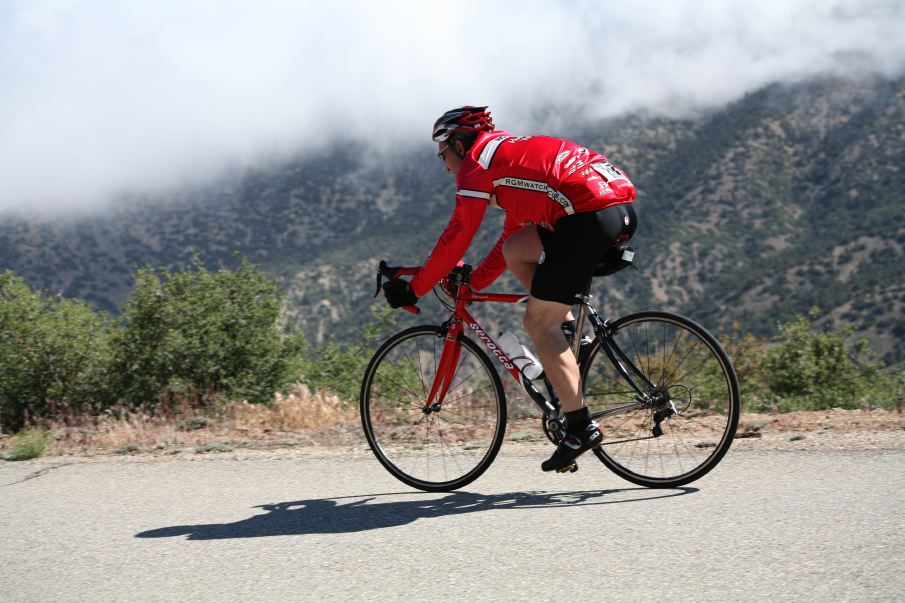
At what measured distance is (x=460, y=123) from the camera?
4.55 m

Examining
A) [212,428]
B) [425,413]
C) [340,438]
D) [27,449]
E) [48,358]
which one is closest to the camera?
[425,413]

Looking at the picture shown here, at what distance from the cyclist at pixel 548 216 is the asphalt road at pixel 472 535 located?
58 centimetres

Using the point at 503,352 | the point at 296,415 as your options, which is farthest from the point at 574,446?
the point at 296,415

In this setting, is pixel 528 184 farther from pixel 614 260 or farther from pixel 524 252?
pixel 614 260

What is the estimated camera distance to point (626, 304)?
7975cm

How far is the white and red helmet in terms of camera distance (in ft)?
14.9

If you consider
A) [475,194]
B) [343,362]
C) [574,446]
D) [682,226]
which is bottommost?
[574,446]

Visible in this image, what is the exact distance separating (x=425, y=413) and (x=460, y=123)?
1.75 m

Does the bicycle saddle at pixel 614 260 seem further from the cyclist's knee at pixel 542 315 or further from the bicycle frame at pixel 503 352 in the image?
the cyclist's knee at pixel 542 315

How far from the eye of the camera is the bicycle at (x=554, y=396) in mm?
4594

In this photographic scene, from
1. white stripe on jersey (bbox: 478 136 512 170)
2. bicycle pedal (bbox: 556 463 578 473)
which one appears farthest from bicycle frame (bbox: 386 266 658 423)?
white stripe on jersey (bbox: 478 136 512 170)

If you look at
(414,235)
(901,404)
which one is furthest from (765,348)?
(414,235)

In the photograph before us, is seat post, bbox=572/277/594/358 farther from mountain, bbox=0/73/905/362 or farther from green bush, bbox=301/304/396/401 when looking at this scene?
mountain, bbox=0/73/905/362

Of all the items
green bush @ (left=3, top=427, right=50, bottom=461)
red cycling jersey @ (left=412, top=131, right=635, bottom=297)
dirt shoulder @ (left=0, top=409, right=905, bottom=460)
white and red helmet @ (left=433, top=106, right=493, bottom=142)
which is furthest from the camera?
green bush @ (left=3, top=427, right=50, bottom=461)
